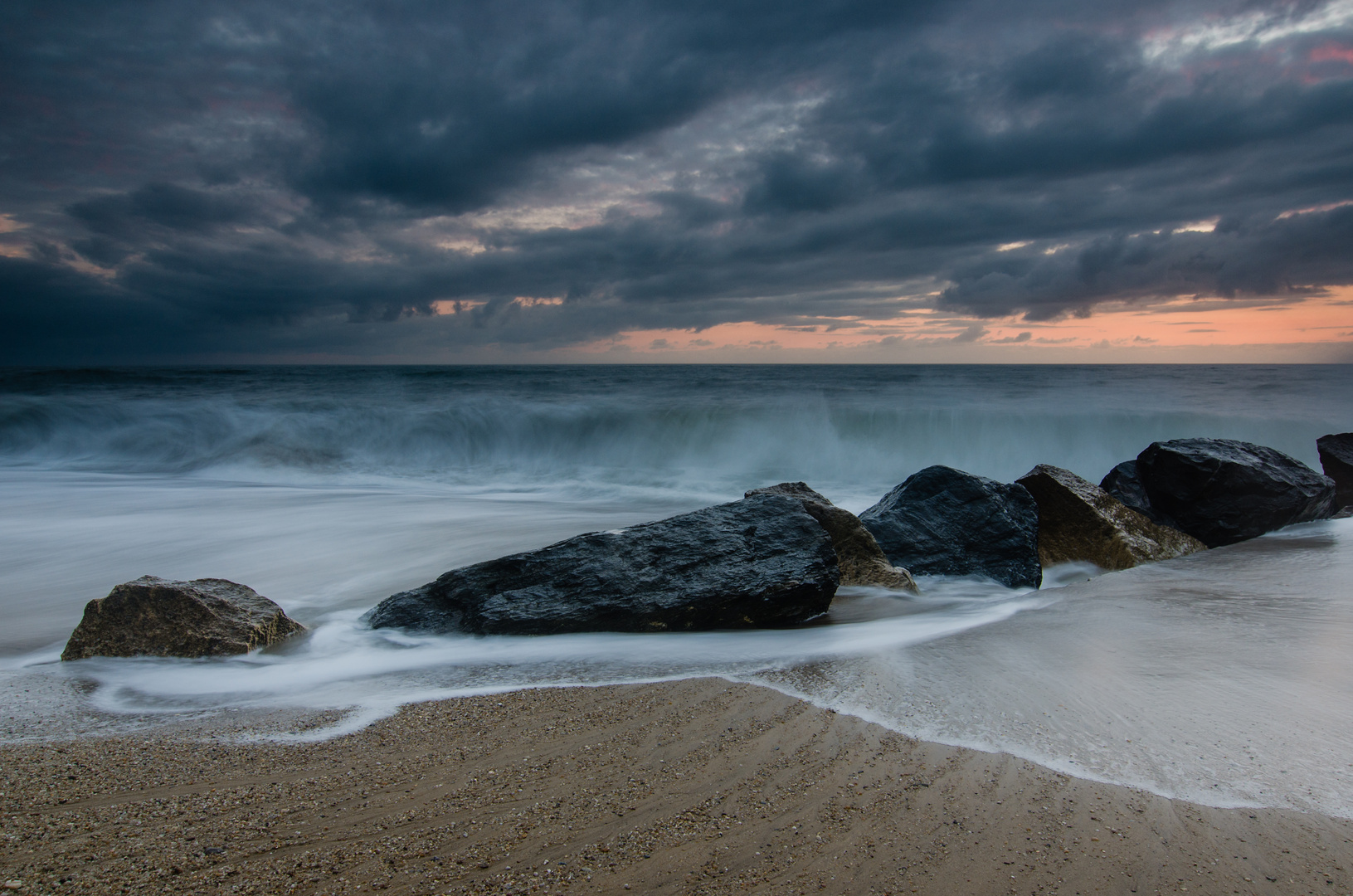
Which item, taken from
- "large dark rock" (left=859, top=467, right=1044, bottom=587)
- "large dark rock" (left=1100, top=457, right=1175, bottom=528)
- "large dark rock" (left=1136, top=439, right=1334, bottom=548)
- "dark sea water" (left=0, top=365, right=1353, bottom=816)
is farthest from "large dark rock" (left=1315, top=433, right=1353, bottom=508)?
"large dark rock" (left=859, top=467, right=1044, bottom=587)

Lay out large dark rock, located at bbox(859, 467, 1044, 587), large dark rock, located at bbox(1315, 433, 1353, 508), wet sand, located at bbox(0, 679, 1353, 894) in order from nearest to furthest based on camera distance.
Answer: wet sand, located at bbox(0, 679, 1353, 894) → large dark rock, located at bbox(859, 467, 1044, 587) → large dark rock, located at bbox(1315, 433, 1353, 508)

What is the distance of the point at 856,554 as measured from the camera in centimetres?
412

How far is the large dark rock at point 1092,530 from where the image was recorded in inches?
183

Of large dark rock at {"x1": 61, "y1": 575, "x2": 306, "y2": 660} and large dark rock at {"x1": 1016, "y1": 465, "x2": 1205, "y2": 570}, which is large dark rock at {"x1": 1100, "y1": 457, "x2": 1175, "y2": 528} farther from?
large dark rock at {"x1": 61, "y1": 575, "x2": 306, "y2": 660}

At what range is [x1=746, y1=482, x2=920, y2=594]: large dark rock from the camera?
4.04 metres

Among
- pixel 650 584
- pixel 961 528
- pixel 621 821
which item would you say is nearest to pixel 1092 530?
pixel 961 528

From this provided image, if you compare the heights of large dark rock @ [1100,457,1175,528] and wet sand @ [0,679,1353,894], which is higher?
large dark rock @ [1100,457,1175,528]

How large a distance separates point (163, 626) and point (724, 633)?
2555 millimetres

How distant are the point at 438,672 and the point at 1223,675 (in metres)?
2.97

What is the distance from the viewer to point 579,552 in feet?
11.6

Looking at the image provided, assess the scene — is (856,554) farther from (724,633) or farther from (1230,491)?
(1230,491)

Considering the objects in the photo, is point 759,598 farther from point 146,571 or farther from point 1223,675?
point 146,571

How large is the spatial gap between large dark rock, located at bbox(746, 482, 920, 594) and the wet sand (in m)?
2.05

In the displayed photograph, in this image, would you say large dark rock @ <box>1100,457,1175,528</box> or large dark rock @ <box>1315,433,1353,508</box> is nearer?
large dark rock @ <box>1100,457,1175,528</box>
